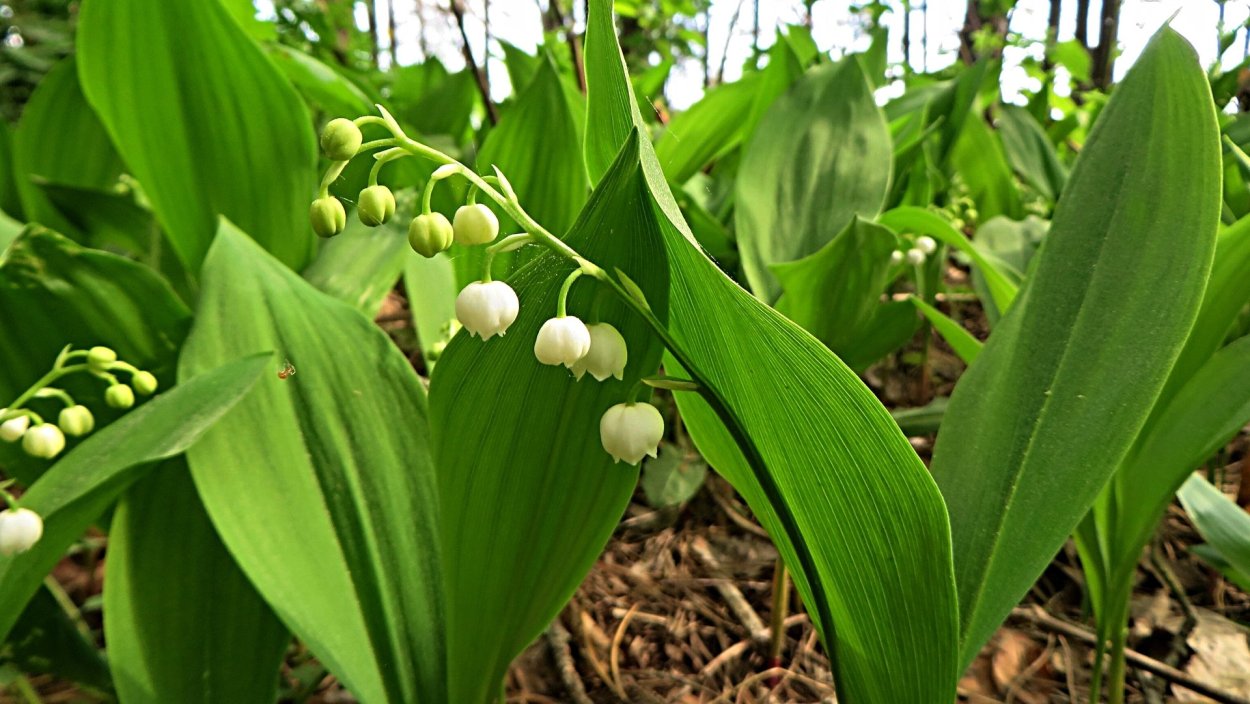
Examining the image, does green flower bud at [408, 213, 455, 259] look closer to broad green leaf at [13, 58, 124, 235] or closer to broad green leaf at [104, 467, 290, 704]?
broad green leaf at [104, 467, 290, 704]

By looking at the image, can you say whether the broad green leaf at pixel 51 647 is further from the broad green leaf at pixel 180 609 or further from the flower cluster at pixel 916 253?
the flower cluster at pixel 916 253

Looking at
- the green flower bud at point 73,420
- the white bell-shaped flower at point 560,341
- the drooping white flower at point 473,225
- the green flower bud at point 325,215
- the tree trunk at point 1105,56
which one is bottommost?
the green flower bud at point 73,420

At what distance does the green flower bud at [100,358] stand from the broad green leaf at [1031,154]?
1.87 metres

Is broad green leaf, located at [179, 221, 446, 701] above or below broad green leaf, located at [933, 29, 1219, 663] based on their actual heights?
below

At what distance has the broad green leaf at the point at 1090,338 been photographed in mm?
630

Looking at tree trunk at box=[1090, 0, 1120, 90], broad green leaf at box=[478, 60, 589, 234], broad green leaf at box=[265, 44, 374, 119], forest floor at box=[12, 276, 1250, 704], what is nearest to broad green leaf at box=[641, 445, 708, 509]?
forest floor at box=[12, 276, 1250, 704]

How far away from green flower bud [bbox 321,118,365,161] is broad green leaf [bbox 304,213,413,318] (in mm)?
755

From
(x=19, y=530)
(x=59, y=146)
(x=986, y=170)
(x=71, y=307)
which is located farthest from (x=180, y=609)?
(x=986, y=170)

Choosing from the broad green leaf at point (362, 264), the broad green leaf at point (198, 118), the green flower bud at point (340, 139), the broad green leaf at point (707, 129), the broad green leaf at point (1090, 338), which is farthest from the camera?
the broad green leaf at point (707, 129)

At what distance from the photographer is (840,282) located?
3.76ft

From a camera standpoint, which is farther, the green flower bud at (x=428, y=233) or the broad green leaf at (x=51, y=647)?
the broad green leaf at (x=51, y=647)

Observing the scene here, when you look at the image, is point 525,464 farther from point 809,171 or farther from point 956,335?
point 809,171

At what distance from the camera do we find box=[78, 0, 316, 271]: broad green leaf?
111 cm

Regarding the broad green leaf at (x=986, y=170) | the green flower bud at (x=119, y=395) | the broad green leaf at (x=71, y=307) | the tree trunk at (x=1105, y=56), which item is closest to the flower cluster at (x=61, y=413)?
the green flower bud at (x=119, y=395)
